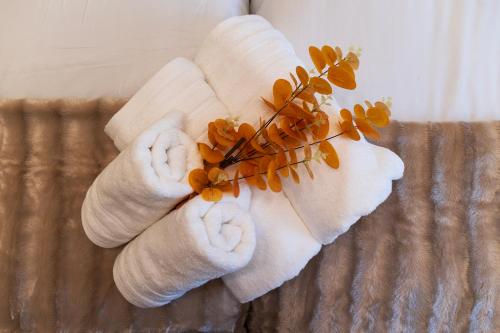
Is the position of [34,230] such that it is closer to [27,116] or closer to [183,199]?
[27,116]

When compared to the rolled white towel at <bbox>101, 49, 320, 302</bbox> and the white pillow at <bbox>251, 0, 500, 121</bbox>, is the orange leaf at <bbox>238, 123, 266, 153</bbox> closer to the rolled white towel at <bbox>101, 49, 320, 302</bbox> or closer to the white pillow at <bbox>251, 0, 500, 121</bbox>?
the rolled white towel at <bbox>101, 49, 320, 302</bbox>

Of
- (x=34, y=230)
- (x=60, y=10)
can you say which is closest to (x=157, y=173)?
(x=34, y=230)

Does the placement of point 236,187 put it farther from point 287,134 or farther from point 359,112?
point 359,112

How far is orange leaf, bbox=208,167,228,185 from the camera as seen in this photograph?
0.61 metres

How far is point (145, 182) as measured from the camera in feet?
1.93

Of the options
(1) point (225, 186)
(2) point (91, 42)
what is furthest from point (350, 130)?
(2) point (91, 42)

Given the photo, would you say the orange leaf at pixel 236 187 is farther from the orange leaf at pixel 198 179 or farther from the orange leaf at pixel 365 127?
the orange leaf at pixel 365 127

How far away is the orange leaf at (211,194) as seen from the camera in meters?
0.61

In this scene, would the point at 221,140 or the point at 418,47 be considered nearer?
the point at 221,140

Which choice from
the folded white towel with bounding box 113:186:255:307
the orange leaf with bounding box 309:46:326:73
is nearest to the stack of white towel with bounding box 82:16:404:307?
the folded white towel with bounding box 113:186:255:307

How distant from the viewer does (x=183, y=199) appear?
65cm

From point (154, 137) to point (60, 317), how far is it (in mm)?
439

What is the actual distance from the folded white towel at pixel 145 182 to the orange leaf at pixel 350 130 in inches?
10.0

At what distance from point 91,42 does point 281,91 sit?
54 cm
